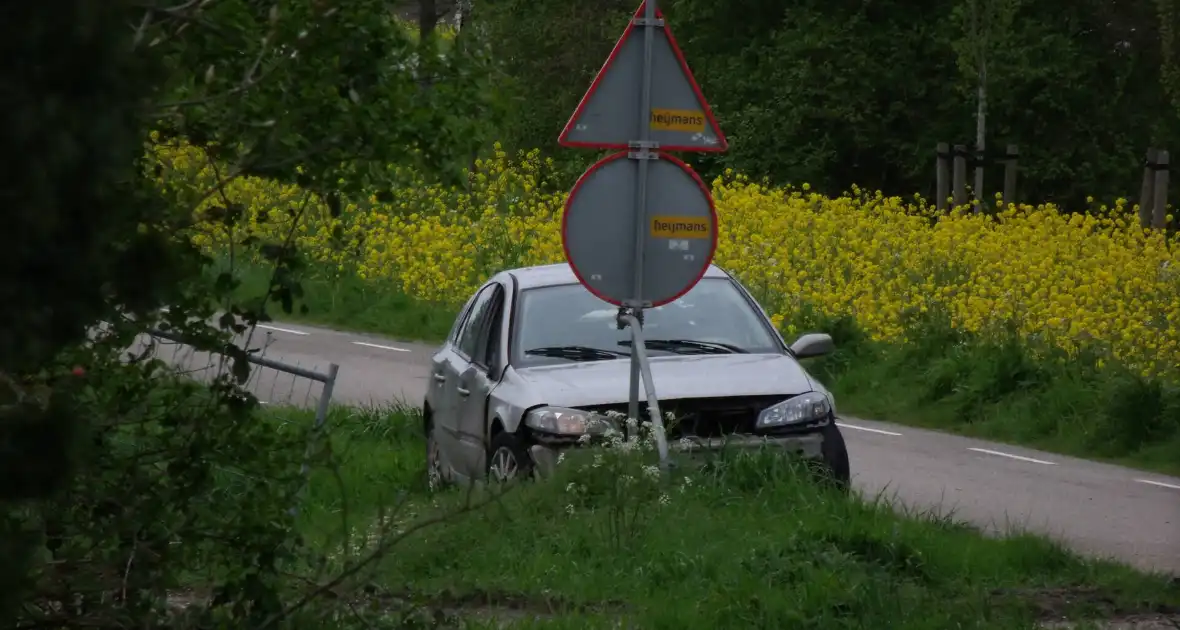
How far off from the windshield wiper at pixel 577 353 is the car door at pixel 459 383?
0.49 metres

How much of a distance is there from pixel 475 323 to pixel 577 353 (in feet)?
3.96

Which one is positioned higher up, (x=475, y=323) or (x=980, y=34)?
(x=980, y=34)

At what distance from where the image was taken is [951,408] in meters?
16.0

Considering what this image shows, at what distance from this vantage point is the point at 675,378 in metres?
10.1

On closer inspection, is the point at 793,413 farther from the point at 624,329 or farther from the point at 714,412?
the point at 624,329

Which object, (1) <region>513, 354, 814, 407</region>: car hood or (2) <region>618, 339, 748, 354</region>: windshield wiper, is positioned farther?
(2) <region>618, 339, 748, 354</region>: windshield wiper

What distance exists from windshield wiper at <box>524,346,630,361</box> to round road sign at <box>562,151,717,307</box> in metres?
1.05

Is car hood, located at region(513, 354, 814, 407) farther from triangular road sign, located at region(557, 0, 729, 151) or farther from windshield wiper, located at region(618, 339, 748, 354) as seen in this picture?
triangular road sign, located at region(557, 0, 729, 151)

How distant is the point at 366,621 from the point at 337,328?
60.2ft

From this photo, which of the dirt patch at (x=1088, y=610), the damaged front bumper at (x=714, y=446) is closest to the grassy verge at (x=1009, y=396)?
the damaged front bumper at (x=714, y=446)

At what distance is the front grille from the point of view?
9867 mm

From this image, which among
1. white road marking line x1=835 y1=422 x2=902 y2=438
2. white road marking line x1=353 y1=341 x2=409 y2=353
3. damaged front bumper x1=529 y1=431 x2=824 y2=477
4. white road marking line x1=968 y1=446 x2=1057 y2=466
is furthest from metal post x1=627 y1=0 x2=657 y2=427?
white road marking line x1=353 y1=341 x2=409 y2=353

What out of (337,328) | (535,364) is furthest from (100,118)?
(337,328)

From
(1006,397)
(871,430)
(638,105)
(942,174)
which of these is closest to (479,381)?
(638,105)
